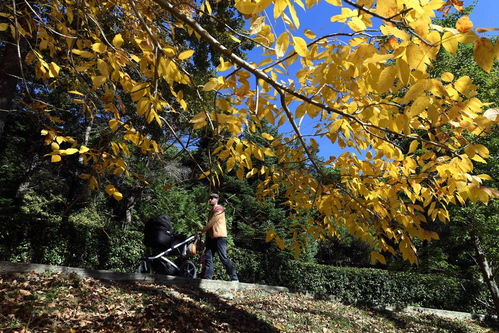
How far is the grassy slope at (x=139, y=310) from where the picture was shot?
2.64 m

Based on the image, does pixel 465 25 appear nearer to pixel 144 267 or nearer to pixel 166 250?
pixel 166 250

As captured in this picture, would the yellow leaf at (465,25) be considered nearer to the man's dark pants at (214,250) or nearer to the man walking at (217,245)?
the man walking at (217,245)

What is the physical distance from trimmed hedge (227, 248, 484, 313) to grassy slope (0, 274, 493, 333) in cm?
440

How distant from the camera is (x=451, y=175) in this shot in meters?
1.53

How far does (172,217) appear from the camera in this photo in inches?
388

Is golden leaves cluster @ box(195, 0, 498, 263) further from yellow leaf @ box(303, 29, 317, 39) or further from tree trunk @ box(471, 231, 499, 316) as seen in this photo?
tree trunk @ box(471, 231, 499, 316)

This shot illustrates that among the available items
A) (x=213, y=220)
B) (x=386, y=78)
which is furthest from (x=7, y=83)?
(x=386, y=78)

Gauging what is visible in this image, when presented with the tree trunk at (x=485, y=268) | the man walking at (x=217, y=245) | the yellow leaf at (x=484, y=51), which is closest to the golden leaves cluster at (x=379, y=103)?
the yellow leaf at (x=484, y=51)

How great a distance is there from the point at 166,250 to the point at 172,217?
4245 mm

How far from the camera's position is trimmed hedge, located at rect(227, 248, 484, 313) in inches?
389

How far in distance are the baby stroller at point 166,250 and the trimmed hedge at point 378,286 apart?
4.33 meters

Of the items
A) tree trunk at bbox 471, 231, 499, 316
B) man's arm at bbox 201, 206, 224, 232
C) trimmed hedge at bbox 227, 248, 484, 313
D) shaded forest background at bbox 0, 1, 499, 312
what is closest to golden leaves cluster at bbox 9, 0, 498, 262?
man's arm at bbox 201, 206, 224, 232

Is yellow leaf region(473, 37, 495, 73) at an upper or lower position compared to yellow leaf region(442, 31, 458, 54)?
lower

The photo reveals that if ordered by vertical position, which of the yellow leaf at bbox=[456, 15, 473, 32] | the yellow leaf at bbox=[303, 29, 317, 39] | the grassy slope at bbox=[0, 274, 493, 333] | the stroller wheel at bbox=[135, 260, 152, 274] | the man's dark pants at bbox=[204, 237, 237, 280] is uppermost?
the yellow leaf at bbox=[303, 29, 317, 39]
